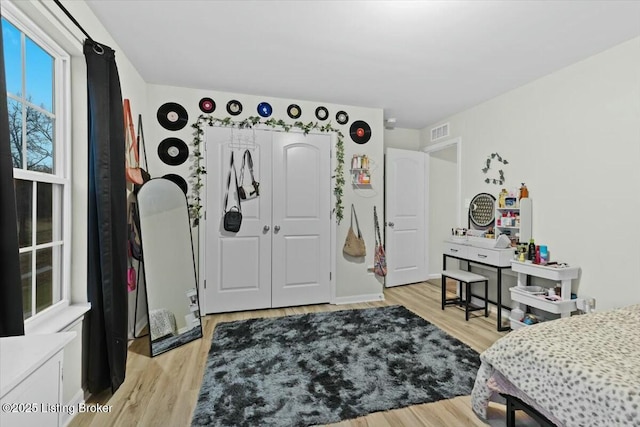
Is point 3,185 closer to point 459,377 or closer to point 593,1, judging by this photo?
point 459,377

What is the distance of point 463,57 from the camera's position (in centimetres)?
265

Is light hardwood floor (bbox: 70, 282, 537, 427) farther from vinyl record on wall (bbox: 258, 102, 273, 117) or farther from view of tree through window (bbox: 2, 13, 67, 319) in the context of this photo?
vinyl record on wall (bbox: 258, 102, 273, 117)

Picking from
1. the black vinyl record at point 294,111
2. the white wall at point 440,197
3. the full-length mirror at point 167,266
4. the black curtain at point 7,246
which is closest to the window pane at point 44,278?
the black curtain at point 7,246

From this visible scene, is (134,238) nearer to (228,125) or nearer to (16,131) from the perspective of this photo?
(16,131)

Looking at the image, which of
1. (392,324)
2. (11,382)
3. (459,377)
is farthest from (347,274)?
(11,382)

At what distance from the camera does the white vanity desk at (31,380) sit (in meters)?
0.85

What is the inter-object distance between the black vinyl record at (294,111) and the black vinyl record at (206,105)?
0.86 metres

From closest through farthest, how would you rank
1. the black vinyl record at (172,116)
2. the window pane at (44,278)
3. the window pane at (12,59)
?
the window pane at (12,59)
the window pane at (44,278)
the black vinyl record at (172,116)

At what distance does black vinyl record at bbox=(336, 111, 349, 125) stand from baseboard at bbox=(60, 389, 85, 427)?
3.46 metres

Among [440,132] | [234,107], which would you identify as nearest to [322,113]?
[234,107]

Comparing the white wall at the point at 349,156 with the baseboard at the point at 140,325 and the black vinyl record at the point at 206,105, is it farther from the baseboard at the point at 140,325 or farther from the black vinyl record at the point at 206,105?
the baseboard at the point at 140,325

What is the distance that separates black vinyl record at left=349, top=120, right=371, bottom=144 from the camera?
13.0 feet

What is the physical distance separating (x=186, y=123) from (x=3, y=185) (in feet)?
7.99

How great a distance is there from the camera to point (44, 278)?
179 cm
